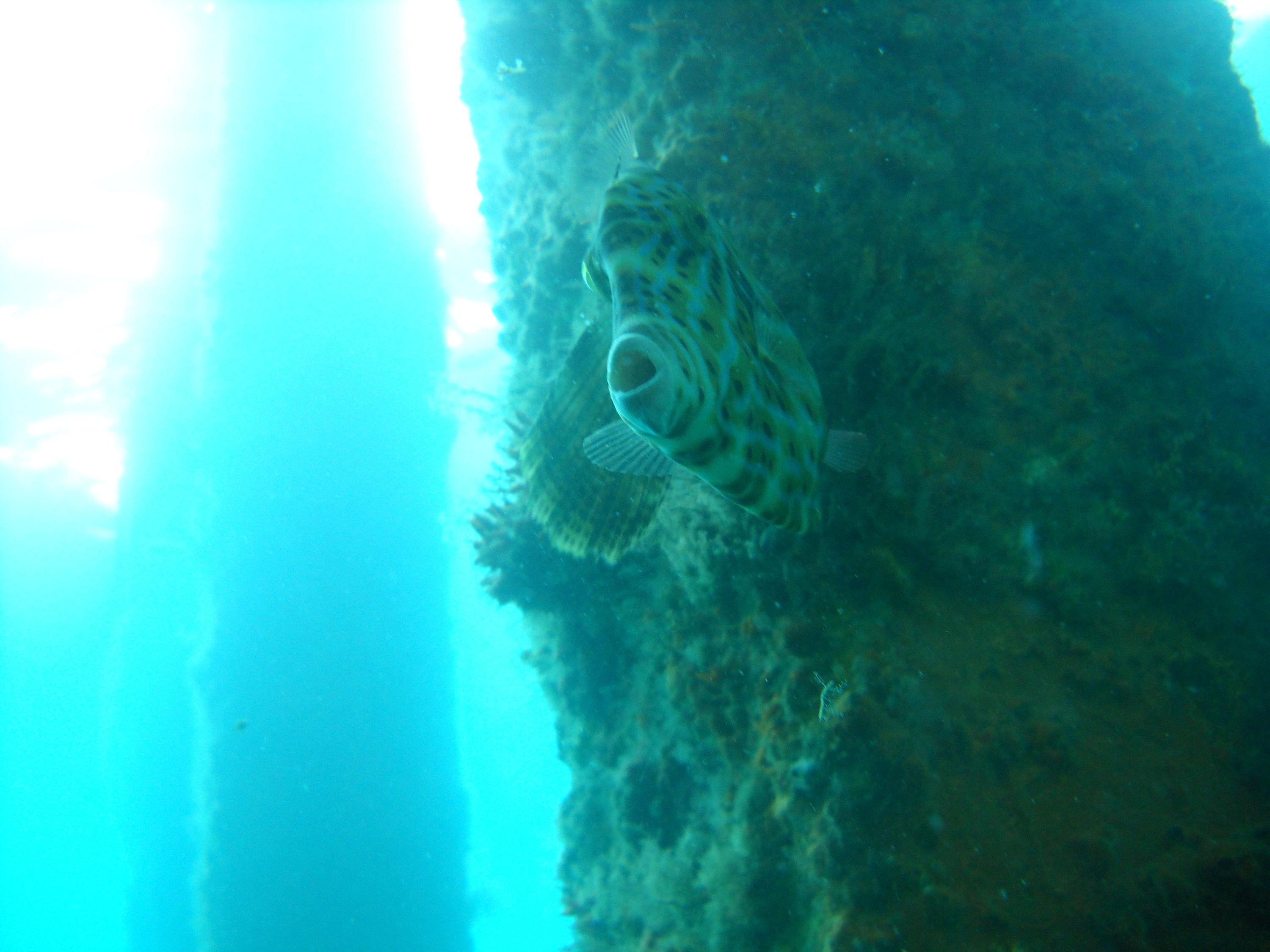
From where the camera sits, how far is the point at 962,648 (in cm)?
291

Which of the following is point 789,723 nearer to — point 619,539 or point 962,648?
point 962,648

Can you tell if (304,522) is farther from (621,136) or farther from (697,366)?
(697,366)

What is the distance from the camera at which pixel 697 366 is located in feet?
4.61

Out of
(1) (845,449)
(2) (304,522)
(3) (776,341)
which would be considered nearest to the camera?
(3) (776,341)

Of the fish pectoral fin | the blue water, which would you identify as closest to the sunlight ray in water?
the blue water

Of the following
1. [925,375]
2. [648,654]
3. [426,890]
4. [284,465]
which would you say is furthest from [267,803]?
[925,375]

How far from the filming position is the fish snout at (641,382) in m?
1.19

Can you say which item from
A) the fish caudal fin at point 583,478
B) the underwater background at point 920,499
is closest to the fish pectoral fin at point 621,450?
the underwater background at point 920,499

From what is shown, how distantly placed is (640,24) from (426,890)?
15205 millimetres

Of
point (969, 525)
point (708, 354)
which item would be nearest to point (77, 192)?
point (708, 354)

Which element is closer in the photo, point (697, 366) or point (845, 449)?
point (697, 366)

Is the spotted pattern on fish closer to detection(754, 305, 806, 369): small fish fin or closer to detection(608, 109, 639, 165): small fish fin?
detection(754, 305, 806, 369): small fish fin

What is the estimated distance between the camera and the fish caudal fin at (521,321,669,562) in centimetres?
268

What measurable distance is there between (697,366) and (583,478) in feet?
5.00
